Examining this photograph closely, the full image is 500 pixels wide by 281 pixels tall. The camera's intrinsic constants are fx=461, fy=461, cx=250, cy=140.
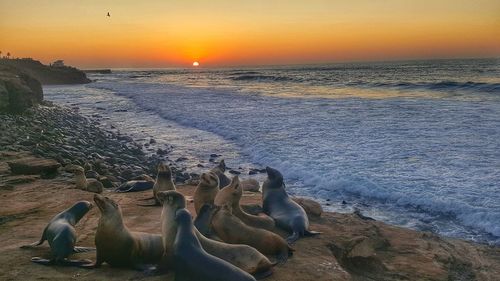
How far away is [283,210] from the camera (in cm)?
701

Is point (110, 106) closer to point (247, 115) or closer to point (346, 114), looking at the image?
point (247, 115)

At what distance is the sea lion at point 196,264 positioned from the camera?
4.07 meters

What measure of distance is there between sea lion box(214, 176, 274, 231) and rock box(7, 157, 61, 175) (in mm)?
5049

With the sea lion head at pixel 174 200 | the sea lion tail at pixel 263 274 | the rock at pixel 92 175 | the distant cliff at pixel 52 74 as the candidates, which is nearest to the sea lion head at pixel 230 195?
the sea lion head at pixel 174 200

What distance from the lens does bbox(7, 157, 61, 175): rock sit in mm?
9461

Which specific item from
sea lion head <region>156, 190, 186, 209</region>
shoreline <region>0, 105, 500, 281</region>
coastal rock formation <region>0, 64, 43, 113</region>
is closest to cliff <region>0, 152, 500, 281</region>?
shoreline <region>0, 105, 500, 281</region>

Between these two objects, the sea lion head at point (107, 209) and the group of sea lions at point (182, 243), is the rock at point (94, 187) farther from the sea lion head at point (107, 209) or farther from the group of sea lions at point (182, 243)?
the sea lion head at point (107, 209)

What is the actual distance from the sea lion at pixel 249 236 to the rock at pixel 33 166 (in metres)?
5.71

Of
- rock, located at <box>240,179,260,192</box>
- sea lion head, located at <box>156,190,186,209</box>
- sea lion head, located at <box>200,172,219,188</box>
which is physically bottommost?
rock, located at <box>240,179,260,192</box>

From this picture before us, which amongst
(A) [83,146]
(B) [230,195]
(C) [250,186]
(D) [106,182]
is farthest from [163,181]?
(A) [83,146]

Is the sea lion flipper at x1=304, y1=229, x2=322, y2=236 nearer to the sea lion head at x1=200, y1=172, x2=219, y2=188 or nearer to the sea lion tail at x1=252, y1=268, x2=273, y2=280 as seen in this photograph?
the sea lion head at x1=200, y1=172, x2=219, y2=188

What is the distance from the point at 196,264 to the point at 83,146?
11.5 m

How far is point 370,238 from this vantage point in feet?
21.9

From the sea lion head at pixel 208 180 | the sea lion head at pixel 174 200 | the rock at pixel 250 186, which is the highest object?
the sea lion head at pixel 174 200
